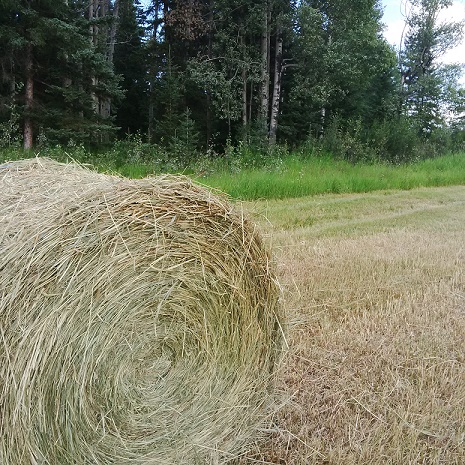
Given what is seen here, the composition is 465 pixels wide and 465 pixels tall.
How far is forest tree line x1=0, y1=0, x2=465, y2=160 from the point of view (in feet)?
44.9

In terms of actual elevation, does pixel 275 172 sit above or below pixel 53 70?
Result: below

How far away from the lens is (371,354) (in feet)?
Result: 9.17

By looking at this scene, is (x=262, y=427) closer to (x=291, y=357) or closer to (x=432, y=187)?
(x=291, y=357)

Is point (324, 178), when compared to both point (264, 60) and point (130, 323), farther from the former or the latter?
point (130, 323)

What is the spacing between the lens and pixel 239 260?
2189 mm

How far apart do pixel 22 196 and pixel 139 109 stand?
21.8m


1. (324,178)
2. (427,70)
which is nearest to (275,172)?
(324,178)

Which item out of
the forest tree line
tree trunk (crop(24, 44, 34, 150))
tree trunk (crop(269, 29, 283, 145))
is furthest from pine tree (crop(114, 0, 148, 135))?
tree trunk (crop(24, 44, 34, 150))

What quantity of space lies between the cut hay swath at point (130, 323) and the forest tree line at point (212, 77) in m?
9.97

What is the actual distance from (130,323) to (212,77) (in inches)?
Answer: 631

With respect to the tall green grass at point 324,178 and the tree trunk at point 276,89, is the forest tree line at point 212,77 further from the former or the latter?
the tall green grass at point 324,178

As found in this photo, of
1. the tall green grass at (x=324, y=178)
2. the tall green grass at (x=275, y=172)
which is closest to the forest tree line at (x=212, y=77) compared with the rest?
the tall green grass at (x=275, y=172)

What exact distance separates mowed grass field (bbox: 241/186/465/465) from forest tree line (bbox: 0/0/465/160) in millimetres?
7922

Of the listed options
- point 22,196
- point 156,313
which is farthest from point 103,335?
point 22,196
